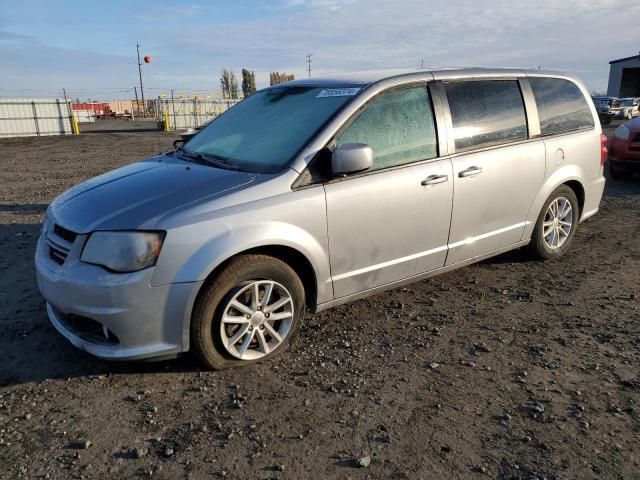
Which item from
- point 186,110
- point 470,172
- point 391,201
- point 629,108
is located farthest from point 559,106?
point 629,108

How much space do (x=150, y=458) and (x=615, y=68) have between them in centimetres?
6406

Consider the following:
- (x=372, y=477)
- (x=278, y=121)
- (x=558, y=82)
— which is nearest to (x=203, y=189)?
(x=278, y=121)

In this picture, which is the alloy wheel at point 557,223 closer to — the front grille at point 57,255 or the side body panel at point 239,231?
the side body panel at point 239,231

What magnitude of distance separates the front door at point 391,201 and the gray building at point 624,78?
59.9m

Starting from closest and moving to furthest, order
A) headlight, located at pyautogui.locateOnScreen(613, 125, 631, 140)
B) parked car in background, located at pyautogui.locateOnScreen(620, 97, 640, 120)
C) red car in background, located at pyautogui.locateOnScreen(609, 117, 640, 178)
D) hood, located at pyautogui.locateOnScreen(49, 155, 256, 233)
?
hood, located at pyautogui.locateOnScreen(49, 155, 256, 233) → red car in background, located at pyautogui.locateOnScreen(609, 117, 640, 178) → headlight, located at pyautogui.locateOnScreen(613, 125, 631, 140) → parked car in background, located at pyautogui.locateOnScreen(620, 97, 640, 120)

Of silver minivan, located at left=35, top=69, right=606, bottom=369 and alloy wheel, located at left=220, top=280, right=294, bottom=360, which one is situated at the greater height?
silver minivan, located at left=35, top=69, right=606, bottom=369

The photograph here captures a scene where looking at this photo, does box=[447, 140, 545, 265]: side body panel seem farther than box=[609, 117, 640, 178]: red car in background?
No

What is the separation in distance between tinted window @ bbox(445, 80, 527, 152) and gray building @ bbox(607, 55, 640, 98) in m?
58.7

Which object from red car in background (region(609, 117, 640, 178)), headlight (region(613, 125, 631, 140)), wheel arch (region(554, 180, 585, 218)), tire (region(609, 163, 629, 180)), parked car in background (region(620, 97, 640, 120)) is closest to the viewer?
wheel arch (region(554, 180, 585, 218))

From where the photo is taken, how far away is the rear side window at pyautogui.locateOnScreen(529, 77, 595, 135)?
4.70 metres

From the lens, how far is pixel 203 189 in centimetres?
312

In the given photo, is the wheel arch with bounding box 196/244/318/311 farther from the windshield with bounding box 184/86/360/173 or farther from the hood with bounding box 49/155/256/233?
the windshield with bounding box 184/86/360/173

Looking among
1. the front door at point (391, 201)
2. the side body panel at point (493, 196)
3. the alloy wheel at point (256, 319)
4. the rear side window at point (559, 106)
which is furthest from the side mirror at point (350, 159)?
the rear side window at point (559, 106)

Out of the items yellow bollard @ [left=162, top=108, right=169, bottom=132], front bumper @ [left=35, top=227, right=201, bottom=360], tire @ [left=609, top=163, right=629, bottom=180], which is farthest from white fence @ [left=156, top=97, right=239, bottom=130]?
front bumper @ [left=35, top=227, right=201, bottom=360]
